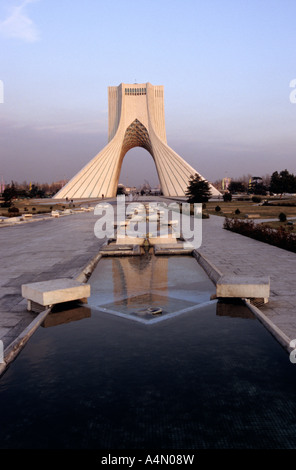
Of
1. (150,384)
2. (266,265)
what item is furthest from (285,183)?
(150,384)

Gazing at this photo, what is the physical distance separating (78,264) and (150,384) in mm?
4409

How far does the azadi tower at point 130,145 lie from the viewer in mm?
49438

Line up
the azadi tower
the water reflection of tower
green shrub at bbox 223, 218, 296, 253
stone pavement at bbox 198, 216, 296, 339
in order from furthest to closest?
the azadi tower
green shrub at bbox 223, 218, 296, 253
the water reflection of tower
stone pavement at bbox 198, 216, 296, 339

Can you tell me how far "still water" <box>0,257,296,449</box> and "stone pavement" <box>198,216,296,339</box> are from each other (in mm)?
308

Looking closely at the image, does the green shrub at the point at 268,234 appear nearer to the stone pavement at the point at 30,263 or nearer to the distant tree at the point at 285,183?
the stone pavement at the point at 30,263

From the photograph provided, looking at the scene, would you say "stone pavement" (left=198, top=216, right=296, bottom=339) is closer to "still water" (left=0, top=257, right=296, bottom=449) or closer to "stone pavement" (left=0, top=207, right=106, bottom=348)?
"still water" (left=0, top=257, right=296, bottom=449)

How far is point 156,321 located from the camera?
374 cm

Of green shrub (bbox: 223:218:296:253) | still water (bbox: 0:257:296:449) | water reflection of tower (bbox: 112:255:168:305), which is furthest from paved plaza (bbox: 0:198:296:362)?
water reflection of tower (bbox: 112:255:168:305)

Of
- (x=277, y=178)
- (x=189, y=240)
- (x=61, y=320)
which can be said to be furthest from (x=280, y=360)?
(x=277, y=178)

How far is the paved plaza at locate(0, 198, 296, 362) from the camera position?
154 inches

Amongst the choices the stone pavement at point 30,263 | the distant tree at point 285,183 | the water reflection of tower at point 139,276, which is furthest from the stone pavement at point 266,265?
the distant tree at point 285,183

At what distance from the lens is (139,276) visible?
239 inches

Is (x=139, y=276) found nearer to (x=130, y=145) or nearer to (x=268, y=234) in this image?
(x=268, y=234)

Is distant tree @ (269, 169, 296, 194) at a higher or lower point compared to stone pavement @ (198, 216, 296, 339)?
higher
